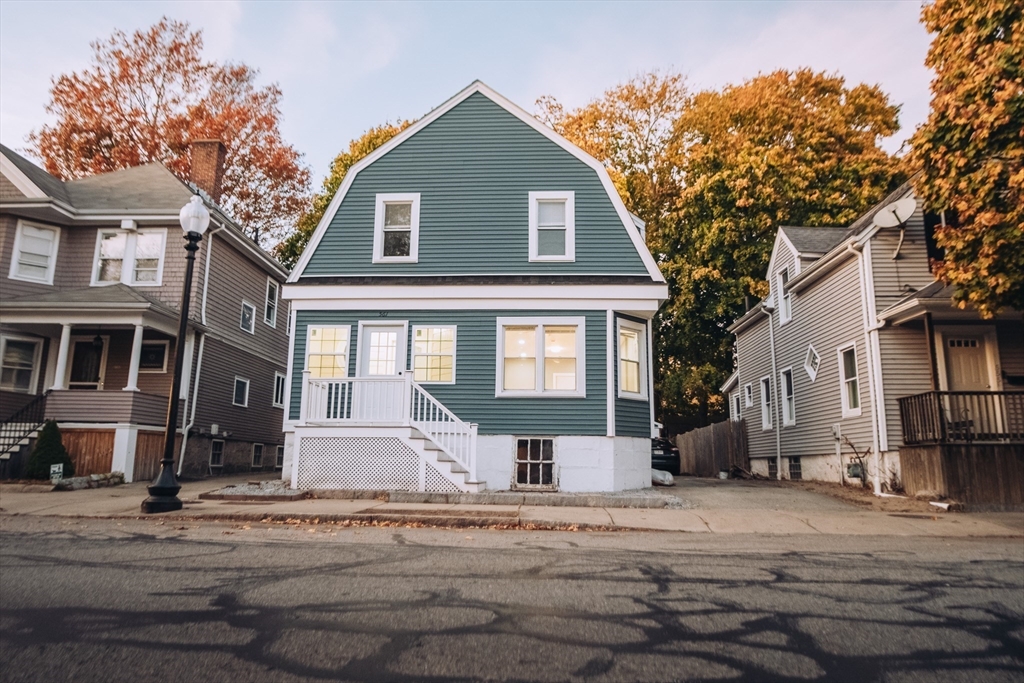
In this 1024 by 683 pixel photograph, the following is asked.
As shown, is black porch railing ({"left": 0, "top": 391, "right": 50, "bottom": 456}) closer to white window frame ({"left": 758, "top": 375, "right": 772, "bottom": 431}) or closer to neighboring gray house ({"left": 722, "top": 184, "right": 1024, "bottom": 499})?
neighboring gray house ({"left": 722, "top": 184, "right": 1024, "bottom": 499})

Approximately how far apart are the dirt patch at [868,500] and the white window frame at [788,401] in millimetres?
4043

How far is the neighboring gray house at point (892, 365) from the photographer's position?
45.1ft

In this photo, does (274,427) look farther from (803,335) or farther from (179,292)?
(803,335)

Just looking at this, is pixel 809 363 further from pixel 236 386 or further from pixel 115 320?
pixel 115 320

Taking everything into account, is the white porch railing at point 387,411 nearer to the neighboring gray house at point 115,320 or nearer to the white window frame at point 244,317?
the neighboring gray house at point 115,320

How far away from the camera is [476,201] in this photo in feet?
56.7

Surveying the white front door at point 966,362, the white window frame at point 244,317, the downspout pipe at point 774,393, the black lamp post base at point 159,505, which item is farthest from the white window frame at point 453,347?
the downspout pipe at point 774,393

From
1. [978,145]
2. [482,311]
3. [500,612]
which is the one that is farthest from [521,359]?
[500,612]

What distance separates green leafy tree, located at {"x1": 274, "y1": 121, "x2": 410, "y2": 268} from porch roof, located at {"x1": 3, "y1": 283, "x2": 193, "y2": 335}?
1458 centimetres

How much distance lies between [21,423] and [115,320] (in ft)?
10.6

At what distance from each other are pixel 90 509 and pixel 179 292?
933 cm

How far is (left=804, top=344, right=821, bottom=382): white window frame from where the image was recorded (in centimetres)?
1939

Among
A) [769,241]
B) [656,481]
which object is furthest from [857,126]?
[656,481]

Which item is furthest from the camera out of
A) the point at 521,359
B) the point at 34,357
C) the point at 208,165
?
the point at 208,165
